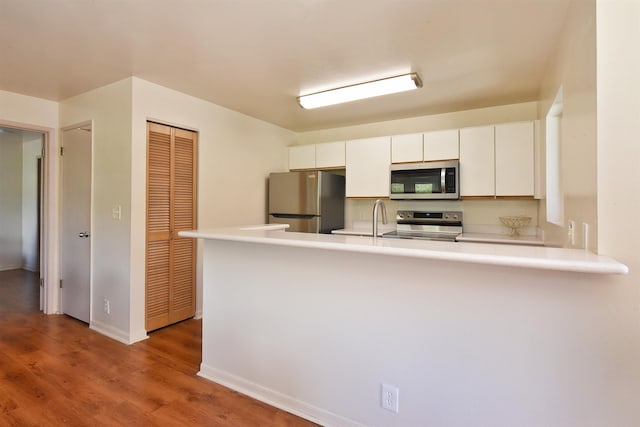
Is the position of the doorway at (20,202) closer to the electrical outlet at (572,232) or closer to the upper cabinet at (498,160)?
the upper cabinet at (498,160)

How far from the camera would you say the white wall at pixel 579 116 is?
134cm

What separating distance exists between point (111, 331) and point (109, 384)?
0.95m

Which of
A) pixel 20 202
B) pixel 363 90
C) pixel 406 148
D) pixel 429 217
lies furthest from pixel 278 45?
pixel 20 202

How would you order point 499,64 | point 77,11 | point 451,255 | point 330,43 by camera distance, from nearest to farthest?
point 451,255, point 77,11, point 330,43, point 499,64

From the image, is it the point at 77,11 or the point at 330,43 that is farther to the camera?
the point at 330,43

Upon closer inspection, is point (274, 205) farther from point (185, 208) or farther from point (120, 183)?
point (120, 183)

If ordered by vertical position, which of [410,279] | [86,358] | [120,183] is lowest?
→ [86,358]

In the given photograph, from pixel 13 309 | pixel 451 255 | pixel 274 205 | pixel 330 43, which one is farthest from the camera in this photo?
pixel 274 205

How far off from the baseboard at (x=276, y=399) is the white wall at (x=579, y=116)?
149 cm

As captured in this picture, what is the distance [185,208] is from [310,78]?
1.79 m

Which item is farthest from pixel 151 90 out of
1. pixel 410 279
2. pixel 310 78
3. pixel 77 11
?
pixel 410 279

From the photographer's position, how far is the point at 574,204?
1646mm

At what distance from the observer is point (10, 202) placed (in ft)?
19.2

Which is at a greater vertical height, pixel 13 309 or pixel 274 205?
pixel 274 205
